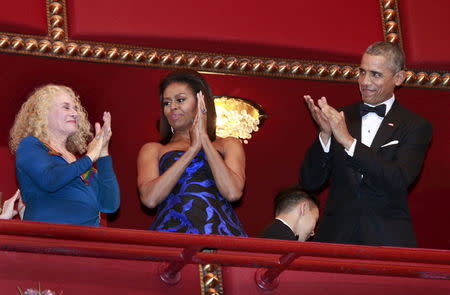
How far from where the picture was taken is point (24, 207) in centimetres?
373

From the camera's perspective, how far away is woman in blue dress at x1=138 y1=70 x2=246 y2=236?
3.57 meters

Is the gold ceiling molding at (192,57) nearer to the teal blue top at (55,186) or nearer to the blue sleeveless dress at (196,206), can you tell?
the blue sleeveless dress at (196,206)

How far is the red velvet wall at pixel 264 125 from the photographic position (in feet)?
13.6

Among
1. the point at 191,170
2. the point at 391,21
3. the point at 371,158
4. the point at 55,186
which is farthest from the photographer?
the point at 391,21

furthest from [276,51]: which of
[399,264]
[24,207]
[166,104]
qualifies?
[399,264]

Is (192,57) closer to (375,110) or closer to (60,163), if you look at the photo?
(375,110)

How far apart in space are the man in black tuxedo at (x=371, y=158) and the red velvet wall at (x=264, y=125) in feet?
1.86

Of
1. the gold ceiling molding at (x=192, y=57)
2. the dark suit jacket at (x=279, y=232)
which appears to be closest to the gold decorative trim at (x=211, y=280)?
the dark suit jacket at (x=279, y=232)

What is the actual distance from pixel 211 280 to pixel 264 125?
1736 millimetres

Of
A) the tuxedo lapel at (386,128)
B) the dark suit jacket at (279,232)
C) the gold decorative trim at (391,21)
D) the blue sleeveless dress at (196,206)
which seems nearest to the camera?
the blue sleeveless dress at (196,206)

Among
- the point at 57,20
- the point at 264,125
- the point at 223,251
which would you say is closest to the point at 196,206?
the point at 223,251

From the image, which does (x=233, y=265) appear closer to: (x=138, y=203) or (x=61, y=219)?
(x=61, y=219)

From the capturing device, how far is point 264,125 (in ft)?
14.6

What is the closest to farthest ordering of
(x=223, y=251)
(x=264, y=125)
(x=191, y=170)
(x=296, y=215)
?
(x=223, y=251)
(x=191, y=170)
(x=296, y=215)
(x=264, y=125)
